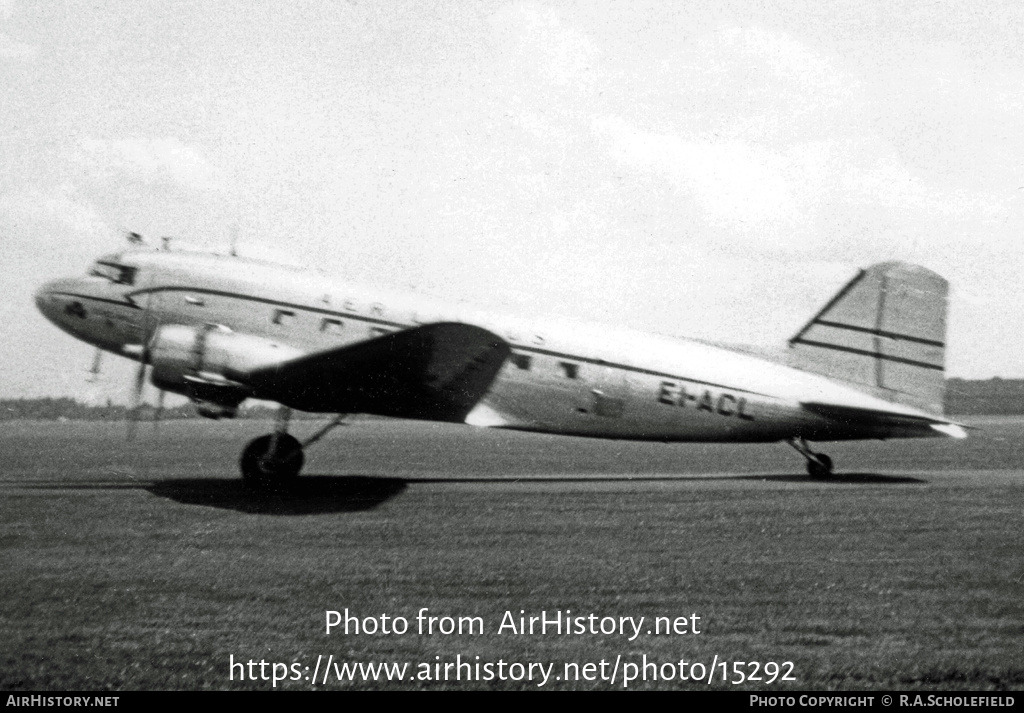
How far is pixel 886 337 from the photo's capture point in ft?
48.5

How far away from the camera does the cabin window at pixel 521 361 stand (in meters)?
14.3

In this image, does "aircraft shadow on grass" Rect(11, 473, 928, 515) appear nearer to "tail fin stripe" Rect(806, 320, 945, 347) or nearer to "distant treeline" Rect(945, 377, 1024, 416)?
"tail fin stripe" Rect(806, 320, 945, 347)

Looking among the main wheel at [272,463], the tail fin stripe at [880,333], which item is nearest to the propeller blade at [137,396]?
the main wheel at [272,463]

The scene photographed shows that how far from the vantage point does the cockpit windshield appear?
44.4 feet

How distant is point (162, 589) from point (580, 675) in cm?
345

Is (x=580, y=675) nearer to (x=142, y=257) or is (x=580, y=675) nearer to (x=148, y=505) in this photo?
(x=148, y=505)

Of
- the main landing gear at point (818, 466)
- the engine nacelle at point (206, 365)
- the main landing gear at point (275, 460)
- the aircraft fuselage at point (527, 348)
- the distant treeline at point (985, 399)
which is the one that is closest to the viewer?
the engine nacelle at point (206, 365)

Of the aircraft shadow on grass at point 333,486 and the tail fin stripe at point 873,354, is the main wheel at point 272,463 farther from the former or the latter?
the tail fin stripe at point 873,354

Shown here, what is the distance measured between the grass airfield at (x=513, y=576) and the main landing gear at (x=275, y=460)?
1.02 ft

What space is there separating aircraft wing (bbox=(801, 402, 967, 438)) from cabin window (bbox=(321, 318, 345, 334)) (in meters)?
7.50

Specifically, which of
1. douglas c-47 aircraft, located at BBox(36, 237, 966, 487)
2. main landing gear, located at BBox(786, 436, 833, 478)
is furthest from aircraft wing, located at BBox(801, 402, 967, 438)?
main landing gear, located at BBox(786, 436, 833, 478)

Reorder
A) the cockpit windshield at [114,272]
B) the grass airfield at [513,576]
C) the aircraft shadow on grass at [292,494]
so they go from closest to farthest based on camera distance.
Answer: the grass airfield at [513,576]
the aircraft shadow on grass at [292,494]
the cockpit windshield at [114,272]

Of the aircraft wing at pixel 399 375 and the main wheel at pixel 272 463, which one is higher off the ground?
the aircraft wing at pixel 399 375
